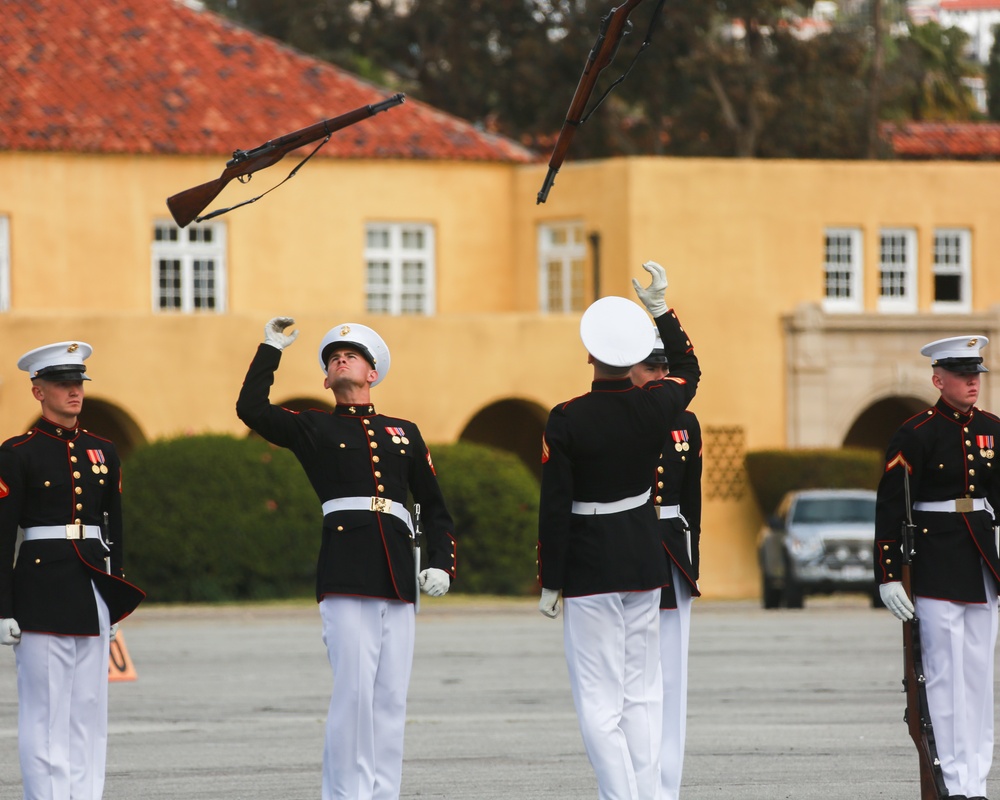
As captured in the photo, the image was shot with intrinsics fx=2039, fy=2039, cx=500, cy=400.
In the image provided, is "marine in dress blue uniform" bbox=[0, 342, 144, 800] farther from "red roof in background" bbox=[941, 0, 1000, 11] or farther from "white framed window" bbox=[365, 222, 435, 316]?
"red roof in background" bbox=[941, 0, 1000, 11]

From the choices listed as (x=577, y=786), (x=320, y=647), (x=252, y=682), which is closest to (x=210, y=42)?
(x=320, y=647)

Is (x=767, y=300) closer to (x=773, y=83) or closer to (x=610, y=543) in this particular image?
(x=773, y=83)

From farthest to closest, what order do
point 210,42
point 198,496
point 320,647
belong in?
1. point 210,42
2. point 198,496
3. point 320,647

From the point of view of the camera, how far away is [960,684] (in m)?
9.08

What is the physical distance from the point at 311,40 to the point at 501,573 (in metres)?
20.4

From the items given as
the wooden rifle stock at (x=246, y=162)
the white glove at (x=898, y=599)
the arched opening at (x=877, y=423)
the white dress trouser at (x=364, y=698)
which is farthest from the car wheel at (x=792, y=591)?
the white dress trouser at (x=364, y=698)

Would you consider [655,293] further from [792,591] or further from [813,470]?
[813,470]

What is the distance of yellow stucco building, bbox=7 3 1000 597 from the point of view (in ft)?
109

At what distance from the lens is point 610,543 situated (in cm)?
857

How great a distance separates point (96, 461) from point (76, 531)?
0.33 meters

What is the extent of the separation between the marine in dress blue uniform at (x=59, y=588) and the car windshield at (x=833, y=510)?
66.2ft

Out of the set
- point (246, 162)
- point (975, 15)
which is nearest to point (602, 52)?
point (246, 162)

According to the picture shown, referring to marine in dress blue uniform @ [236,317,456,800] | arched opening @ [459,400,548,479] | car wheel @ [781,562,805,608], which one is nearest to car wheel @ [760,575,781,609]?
car wheel @ [781,562,805,608]

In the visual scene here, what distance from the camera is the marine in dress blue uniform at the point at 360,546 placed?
28.4 feet
